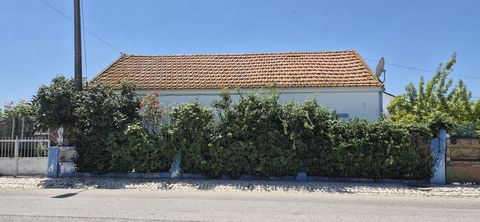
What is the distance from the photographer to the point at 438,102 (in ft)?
67.2

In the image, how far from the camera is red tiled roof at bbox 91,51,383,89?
1666 centimetres

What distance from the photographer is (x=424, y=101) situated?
20.5 meters

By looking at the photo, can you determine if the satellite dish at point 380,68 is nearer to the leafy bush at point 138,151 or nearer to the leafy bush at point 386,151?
the leafy bush at point 386,151

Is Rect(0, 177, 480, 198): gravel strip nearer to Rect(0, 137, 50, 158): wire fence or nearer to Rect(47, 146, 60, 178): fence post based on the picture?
Rect(47, 146, 60, 178): fence post

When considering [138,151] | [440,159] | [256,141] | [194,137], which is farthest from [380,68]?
[138,151]

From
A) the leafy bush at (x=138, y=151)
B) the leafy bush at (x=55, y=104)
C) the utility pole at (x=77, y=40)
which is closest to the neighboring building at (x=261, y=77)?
the utility pole at (x=77, y=40)

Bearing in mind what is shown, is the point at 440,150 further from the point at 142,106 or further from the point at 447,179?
the point at 142,106

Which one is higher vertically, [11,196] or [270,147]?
[270,147]

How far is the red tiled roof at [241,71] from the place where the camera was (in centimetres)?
1666

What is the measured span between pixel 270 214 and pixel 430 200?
15.7 feet

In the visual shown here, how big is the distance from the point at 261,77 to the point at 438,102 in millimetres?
9938

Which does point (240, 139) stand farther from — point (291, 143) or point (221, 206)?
point (221, 206)

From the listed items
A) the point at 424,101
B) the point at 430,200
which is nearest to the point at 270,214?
the point at 430,200

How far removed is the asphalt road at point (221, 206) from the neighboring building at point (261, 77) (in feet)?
19.7
